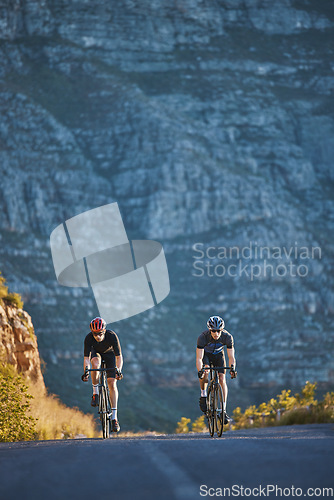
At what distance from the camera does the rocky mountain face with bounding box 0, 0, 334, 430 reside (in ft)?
220

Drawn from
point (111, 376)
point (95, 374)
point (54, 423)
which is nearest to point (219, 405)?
point (111, 376)

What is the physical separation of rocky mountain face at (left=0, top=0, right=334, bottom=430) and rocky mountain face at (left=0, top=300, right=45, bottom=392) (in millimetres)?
31752

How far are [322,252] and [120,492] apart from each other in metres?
73.7

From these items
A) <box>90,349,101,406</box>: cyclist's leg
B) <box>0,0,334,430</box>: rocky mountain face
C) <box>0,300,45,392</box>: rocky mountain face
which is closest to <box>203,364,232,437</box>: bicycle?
<box>90,349,101,406</box>: cyclist's leg

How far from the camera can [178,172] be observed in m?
80.5

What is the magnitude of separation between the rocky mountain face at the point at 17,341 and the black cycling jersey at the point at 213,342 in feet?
32.4

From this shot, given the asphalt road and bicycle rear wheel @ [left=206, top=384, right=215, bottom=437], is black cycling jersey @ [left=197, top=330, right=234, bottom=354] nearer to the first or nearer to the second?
bicycle rear wheel @ [left=206, top=384, right=215, bottom=437]

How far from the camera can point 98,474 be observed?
22.6ft

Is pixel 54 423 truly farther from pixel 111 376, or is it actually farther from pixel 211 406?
pixel 211 406

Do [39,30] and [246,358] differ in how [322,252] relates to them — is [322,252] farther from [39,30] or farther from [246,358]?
[39,30]

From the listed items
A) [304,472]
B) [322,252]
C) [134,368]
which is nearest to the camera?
[304,472]

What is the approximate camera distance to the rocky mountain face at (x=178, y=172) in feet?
220

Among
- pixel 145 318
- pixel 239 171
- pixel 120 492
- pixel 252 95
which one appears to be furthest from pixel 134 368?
pixel 120 492

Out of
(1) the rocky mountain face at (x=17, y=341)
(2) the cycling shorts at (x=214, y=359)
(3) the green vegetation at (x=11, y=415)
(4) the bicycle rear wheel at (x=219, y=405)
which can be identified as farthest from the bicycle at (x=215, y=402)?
(1) the rocky mountain face at (x=17, y=341)
